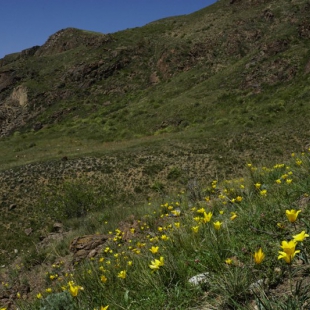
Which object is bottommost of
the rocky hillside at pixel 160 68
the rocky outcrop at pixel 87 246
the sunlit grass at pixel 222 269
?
the rocky outcrop at pixel 87 246

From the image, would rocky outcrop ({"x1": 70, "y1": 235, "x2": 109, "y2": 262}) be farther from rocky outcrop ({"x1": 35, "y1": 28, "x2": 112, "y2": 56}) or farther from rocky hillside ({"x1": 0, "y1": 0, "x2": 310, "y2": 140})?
rocky outcrop ({"x1": 35, "y1": 28, "x2": 112, "y2": 56})

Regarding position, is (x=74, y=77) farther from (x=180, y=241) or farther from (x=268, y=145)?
(x=180, y=241)

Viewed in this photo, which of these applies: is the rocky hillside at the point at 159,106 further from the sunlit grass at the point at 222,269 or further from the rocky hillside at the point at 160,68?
the sunlit grass at the point at 222,269

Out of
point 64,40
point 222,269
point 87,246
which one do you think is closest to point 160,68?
point 64,40

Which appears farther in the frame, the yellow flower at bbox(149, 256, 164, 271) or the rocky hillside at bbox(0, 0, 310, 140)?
the rocky hillside at bbox(0, 0, 310, 140)

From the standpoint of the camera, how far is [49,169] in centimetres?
2048

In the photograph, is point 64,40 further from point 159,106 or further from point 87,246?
point 87,246

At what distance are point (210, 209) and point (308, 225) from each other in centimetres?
258

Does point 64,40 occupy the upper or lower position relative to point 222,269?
upper

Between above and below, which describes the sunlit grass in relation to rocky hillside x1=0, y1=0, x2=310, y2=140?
below

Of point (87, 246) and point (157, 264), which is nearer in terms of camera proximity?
point (157, 264)

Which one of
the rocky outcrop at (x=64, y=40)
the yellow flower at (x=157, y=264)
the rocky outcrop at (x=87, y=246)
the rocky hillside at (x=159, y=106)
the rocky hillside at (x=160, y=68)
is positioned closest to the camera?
the yellow flower at (x=157, y=264)

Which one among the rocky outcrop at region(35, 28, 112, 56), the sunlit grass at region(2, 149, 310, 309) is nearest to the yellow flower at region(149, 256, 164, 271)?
the sunlit grass at region(2, 149, 310, 309)

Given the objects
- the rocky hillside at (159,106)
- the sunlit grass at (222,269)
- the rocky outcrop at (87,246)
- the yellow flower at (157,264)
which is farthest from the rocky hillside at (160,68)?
the yellow flower at (157,264)
